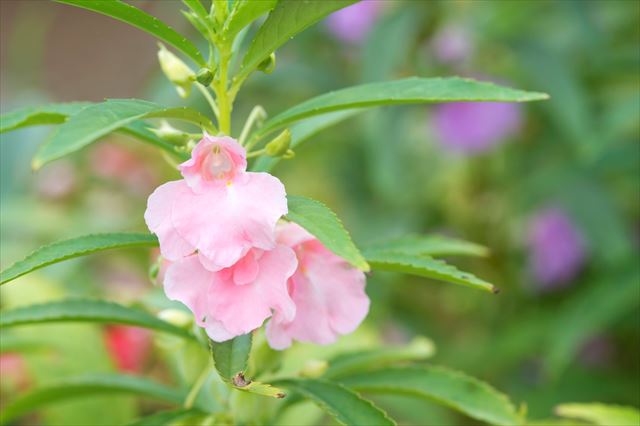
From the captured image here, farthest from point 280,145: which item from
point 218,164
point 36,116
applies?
point 36,116

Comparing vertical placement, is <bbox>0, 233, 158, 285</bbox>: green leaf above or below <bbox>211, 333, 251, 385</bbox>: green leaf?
above

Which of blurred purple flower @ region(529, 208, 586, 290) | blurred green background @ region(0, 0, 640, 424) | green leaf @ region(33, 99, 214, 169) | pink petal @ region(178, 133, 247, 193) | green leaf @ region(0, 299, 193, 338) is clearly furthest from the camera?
blurred purple flower @ region(529, 208, 586, 290)

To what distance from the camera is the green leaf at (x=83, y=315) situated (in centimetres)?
66

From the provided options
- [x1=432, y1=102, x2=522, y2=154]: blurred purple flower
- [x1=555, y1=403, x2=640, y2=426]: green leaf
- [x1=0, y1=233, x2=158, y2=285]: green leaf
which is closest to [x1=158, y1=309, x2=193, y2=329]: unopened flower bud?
[x1=0, y1=233, x2=158, y2=285]: green leaf

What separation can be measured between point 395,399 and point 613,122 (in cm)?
53

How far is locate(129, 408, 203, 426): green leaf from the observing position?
661 millimetres

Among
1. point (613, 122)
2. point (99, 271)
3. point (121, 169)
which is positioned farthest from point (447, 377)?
point (121, 169)

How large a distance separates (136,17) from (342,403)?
29 centimetres

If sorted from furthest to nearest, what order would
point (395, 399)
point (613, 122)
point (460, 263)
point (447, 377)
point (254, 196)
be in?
point (460, 263)
point (395, 399)
point (613, 122)
point (447, 377)
point (254, 196)

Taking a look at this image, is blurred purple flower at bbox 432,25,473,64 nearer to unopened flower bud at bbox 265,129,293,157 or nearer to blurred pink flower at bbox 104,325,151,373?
blurred pink flower at bbox 104,325,151,373

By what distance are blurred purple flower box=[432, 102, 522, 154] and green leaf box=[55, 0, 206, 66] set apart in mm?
971

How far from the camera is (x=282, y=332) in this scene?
1.94ft

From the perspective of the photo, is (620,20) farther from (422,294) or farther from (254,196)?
(254,196)

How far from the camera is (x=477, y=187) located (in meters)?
1.59
